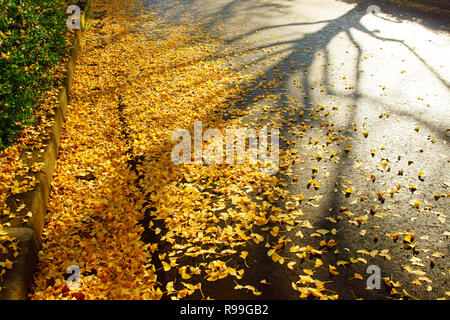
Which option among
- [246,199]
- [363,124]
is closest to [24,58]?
[246,199]

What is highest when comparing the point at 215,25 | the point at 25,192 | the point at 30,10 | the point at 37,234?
the point at 215,25

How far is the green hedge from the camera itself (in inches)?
154

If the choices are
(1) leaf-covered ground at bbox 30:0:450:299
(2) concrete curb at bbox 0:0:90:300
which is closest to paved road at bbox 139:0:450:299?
(1) leaf-covered ground at bbox 30:0:450:299

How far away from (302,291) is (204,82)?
217 inches

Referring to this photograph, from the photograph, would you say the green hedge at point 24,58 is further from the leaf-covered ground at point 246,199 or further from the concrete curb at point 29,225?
the leaf-covered ground at point 246,199

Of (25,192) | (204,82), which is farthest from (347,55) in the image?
(25,192)

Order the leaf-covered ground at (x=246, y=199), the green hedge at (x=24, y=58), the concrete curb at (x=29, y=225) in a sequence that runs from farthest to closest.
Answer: the green hedge at (x=24, y=58)
the leaf-covered ground at (x=246, y=199)
the concrete curb at (x=29, y=225)

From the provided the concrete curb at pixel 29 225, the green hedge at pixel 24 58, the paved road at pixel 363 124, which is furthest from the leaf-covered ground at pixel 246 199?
the green hedge at pixel 24 58

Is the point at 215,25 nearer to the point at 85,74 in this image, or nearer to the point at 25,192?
the point at 85,74

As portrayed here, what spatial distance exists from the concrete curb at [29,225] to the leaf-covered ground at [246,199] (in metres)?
0.13

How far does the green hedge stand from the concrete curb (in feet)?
1.43

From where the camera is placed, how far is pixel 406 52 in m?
8.30

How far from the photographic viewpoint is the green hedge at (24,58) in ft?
12.9

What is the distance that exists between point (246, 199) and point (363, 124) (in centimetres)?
294
